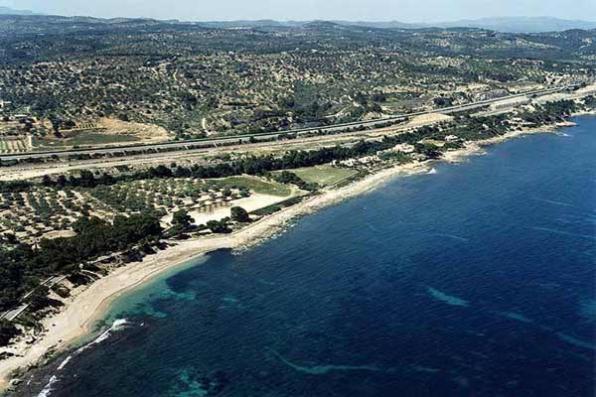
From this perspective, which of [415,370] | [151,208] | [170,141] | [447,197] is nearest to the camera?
[415,370]

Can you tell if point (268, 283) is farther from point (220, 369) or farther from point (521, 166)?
point (521, 166)

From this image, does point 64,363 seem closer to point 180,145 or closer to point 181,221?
point 181,221

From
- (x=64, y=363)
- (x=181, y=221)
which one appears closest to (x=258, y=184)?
(x=181, y=221)

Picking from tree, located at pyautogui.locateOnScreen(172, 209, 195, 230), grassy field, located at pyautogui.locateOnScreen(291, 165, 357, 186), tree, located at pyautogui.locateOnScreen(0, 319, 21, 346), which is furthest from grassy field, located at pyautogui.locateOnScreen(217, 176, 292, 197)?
tree, located at pyautogui.locateOnScreen(0, 319, 21, 346)

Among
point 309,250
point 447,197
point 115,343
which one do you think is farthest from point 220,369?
point 447,197

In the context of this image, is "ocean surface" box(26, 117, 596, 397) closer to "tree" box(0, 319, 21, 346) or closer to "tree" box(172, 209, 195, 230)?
"tree" box(0, 319, 21, 346)

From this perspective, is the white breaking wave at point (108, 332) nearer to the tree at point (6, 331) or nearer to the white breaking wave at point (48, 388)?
the white breaking wave at point (48, 388)

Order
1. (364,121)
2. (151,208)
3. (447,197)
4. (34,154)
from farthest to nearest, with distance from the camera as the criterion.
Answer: (364,121), (34,154), (447,197), (151,208)

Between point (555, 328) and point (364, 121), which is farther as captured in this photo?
point (364, 121)
